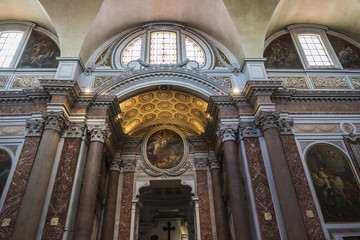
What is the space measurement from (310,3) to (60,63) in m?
12.5

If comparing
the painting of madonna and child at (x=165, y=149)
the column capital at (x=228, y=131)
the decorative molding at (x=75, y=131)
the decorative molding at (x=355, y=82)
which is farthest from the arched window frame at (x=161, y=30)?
the decorative molding at (x=355, y=82)

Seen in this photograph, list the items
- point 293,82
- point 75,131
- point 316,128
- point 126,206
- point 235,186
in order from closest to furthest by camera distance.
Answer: point 235,186 < point 75,131 < point 316,128 < point 293,82 < point 126,206

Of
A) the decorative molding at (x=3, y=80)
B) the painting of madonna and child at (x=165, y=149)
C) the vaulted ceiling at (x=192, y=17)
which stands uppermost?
the vaulted ceiling at (x=192, y=17)

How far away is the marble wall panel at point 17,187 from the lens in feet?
26.8

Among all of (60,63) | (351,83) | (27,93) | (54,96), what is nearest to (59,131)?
(54,96)

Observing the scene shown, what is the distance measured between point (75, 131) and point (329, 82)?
1115 cm

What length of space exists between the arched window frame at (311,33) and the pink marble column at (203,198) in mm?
7065

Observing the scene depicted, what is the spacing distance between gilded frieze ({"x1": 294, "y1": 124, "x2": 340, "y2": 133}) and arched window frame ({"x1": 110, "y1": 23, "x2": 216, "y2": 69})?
191 inches

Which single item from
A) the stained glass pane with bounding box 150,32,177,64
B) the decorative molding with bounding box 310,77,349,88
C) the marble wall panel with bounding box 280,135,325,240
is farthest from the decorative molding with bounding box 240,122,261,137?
the stained glass pane with bounding box 150,32,177,64

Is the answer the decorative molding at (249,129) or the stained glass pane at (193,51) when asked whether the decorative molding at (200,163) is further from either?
the stained glass pane at (193,51)

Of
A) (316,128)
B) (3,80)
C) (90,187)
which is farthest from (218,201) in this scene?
(3,80)

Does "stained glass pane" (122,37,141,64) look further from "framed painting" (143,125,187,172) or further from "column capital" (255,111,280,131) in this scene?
"column capital" (255,111,280,131)

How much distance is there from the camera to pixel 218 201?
11883 millimetres

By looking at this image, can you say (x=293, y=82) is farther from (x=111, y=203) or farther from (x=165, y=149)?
(x=111, y=203)
